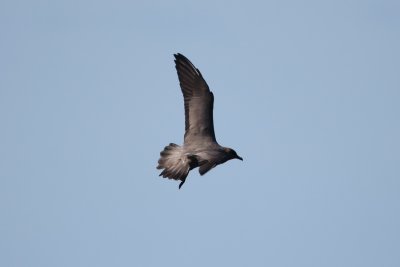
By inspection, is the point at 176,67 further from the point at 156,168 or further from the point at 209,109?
the point at 156,168

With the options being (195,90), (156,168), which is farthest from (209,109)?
(156,168)

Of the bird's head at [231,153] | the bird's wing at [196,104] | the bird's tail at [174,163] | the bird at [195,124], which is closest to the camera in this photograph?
the bird's tail at [174,163]

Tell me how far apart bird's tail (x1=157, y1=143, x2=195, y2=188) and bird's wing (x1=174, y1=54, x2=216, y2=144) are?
535mm

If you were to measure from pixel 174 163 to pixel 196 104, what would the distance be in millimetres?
2156

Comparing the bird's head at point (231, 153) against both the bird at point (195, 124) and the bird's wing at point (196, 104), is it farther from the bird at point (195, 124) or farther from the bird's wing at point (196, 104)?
the bird's wing at point (196, 104)

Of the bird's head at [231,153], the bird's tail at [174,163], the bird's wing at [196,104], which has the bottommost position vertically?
the bird's tail at [174,163]

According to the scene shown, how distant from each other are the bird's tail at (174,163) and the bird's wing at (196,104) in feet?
1.76

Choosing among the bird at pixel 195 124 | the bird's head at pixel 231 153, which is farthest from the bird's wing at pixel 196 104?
the bird's head at pixel 231 153

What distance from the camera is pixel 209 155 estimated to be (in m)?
21.0

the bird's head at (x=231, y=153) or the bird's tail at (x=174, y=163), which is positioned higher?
the bird's head at (x=231, y=153)

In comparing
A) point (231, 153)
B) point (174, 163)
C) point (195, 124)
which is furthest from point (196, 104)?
point (174, 163)

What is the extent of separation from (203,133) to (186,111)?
2.76ft

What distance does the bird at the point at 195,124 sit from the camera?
21.2 metres

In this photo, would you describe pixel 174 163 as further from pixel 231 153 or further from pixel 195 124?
pixel 231 153
